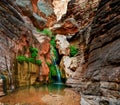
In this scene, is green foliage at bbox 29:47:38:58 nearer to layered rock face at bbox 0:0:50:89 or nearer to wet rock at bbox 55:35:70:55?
layered rock face at bbox 0:0:50:89

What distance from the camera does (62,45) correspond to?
2505cm

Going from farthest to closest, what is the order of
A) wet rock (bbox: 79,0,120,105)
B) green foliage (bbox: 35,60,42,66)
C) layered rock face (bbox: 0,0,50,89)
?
green foliage (bbox: 35,60,42,66)
layered rock face (bbox: 0,0,50,89)
wet rock (bbox: 79,0,120,105)

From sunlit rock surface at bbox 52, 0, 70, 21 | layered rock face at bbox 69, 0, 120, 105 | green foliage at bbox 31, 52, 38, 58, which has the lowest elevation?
layered rock face at bbox 69, 0, 120, 105

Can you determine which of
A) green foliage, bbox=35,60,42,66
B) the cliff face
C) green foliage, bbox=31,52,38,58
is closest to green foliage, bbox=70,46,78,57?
green foliage, bbox=35,60,42,66

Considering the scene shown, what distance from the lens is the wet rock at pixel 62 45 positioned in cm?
2416

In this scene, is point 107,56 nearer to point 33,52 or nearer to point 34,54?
point 34,54

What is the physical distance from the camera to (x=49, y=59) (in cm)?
2178

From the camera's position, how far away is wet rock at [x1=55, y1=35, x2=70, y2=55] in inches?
951

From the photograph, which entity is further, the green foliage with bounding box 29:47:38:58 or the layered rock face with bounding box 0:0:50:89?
the green foliage with bounding box 29:47:38:58

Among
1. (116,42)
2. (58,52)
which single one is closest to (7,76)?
(116,42)

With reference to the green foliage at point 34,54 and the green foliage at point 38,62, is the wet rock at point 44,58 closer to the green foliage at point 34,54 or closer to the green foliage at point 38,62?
the green foliage at point 38,62

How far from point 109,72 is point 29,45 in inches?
437

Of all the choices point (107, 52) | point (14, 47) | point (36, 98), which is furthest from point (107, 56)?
point (14, 47)

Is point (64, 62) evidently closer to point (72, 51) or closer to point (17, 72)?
point (72, 51)
